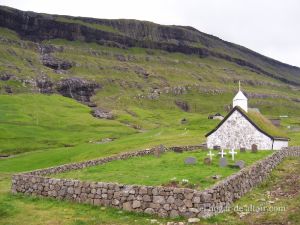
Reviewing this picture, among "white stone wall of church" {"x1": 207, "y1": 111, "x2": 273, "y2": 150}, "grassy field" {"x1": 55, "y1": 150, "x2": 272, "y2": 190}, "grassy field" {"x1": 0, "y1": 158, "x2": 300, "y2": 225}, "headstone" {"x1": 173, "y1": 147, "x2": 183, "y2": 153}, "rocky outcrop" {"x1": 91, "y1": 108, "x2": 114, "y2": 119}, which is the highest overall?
"rocky outcrop" {"x1": 91, "y1": 108, "x2": 114, "y2": 119}

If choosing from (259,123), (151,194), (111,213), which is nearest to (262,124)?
(259,123)

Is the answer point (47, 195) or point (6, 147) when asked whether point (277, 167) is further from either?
point (6, 147)

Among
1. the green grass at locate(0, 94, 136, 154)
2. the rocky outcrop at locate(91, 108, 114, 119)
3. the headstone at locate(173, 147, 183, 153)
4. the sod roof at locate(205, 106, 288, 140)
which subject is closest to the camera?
the headstone at locate(173, 147, 183, 153)

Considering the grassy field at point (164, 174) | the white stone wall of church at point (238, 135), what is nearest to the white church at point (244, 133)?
the white stone wall of church at point (238, 135)

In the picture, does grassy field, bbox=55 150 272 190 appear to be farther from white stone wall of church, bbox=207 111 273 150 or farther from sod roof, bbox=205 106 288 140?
sod roof, bbox=205 106 288 140

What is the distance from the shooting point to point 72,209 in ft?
75.8

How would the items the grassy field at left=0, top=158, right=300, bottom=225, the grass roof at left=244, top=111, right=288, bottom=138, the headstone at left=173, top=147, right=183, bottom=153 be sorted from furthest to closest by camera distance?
the grass roof at left=244, top=111, right=288, bottom=138
the headstone at left=173, top=147, right=183, bottom=153
the grassy field at left=0, top=158, right=300, bottom=225

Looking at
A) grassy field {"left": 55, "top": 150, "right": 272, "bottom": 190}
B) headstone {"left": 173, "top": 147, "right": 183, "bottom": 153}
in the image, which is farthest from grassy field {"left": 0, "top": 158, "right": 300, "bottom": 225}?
headstone {"left": 173, "top": 147, "right": 183, "bottom": 153}

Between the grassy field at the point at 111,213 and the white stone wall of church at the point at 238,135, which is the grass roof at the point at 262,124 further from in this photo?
the grassy field at the point at 111,213

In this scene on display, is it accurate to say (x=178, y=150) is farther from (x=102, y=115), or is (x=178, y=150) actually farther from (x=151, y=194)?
(x=102, y=115)

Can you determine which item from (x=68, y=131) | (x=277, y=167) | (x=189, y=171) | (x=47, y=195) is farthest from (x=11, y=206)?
(x=68, y=131)

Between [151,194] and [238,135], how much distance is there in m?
37.7

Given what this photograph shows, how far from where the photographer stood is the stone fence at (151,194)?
20.7 m

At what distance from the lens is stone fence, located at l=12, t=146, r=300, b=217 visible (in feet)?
67.9
